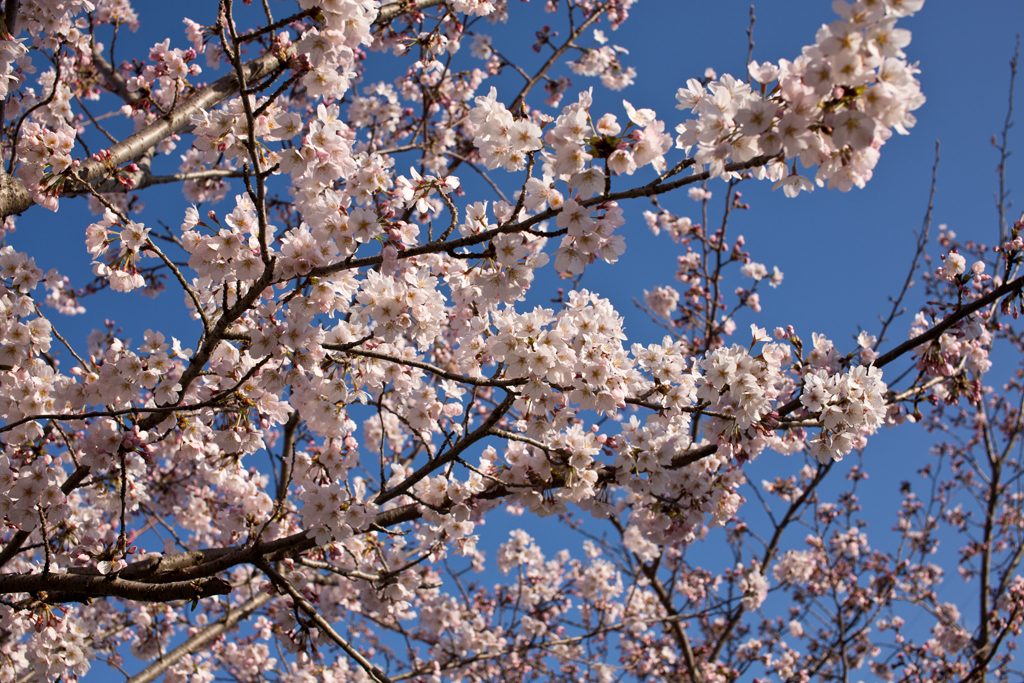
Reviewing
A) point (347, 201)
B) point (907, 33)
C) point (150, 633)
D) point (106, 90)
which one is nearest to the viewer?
point (907, 33)

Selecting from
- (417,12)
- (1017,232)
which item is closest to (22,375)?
(417,12)

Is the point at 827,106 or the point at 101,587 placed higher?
Result: the point at 827,106

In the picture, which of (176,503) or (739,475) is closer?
(739,475)

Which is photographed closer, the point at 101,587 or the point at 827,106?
the point at 827,106

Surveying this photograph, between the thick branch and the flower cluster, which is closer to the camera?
the flower cluster

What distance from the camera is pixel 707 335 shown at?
640 cm

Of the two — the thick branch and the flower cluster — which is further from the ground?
the flower cluster

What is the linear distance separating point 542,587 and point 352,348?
6594 millimetres

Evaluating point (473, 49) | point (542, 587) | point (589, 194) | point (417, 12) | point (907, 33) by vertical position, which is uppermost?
point (473, 49)

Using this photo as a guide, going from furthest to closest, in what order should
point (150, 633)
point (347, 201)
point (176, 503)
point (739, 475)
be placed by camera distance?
point (176, 503), point (150, 633), point (739, 475), point (347, 201)

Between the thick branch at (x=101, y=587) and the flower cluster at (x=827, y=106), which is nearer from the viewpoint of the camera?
the flower cluster at (x=827, y=106)

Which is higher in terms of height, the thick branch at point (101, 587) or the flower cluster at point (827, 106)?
the flower cluster at point (827, 106)

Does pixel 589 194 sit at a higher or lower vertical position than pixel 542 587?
lower

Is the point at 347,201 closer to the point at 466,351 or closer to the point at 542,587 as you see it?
the point at 466,351
